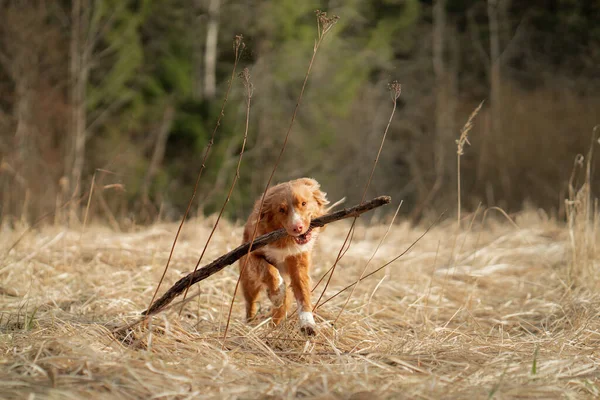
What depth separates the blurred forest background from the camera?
531 inches

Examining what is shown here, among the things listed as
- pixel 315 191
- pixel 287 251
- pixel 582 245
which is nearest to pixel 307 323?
pixel 287 251

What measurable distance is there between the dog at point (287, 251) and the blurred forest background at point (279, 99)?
30.1 ft

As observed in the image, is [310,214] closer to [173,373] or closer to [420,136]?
[173,373]

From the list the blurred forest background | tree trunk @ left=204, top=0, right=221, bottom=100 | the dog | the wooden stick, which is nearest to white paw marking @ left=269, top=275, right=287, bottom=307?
the dog

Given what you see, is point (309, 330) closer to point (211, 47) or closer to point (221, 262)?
point (221, 262)

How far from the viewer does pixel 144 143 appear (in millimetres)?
14859

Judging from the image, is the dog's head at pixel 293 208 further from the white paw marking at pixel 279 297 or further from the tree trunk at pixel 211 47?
the tree trunk at pixel 211 47

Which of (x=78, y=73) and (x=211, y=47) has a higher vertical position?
(x=211, y=47)

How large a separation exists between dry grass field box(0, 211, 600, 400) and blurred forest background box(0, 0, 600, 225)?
744 cm

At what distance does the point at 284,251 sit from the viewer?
118 inches

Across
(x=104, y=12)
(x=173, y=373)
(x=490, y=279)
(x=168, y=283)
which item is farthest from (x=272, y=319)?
(x=104, y=12)

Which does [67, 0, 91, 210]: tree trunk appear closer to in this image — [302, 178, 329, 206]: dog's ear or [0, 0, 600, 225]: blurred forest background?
[0, 0, 600, 225]: blurred forest background

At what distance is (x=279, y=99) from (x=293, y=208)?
1272 cm

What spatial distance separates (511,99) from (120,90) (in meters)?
10.1
